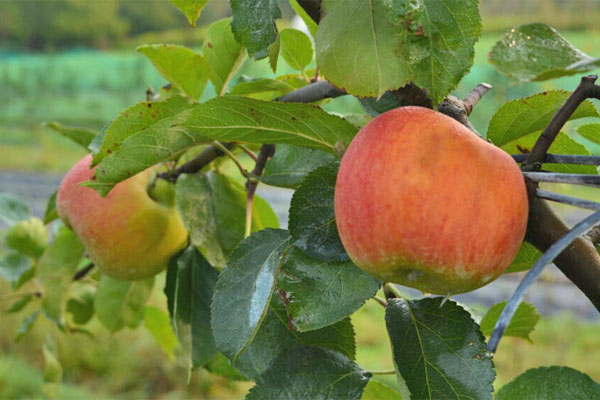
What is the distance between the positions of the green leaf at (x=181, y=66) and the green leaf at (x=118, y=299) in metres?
0.24

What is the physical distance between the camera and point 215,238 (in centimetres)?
53

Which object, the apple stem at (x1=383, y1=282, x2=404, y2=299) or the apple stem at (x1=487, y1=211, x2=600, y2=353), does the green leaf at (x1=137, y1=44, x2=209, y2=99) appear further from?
the apple stem at (x1=487, y1=211, x2=600, y2=353)

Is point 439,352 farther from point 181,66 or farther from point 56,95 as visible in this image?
point 56,95

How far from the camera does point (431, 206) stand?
271mm

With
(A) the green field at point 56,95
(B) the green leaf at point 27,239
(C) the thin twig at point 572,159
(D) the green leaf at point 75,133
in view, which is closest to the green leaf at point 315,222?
(C) the thin twig at point 572,159

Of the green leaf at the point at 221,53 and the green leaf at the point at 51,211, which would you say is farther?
the green leaf at the point at 51,211

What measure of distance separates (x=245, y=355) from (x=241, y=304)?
7 centimetres

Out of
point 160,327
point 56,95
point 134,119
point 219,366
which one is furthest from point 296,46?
point 56,95

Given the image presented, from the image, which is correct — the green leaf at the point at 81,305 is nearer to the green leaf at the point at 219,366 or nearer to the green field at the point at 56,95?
the green leaf at the point at 219,366

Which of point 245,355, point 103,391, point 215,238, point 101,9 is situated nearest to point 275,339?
point 245,355

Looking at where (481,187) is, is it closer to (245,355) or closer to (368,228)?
(368,228)

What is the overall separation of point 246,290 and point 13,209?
70 cm

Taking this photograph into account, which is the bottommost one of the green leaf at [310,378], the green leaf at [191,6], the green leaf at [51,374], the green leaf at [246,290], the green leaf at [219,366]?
the green leaf at [51,374]

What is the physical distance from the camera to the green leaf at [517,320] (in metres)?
0.49
